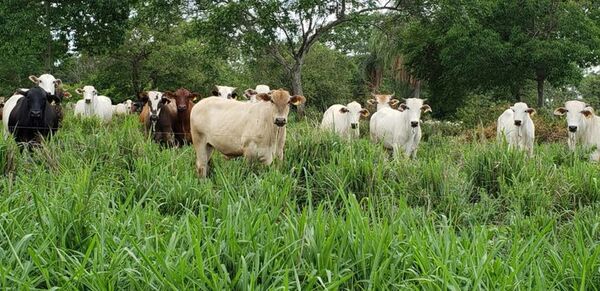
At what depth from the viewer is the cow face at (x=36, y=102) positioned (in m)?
7.80

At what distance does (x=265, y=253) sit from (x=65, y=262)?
3.21 feet

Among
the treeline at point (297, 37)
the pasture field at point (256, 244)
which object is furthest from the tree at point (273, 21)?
the pasture field at point (256, 244)

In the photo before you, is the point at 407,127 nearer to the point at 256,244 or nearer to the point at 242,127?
the point at 242,127

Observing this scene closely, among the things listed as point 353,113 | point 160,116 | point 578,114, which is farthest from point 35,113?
point 578,114

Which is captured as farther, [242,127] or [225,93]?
[225,93]

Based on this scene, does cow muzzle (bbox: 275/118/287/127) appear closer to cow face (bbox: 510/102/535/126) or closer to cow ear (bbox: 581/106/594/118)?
cow face (bbox: 510/102/535/126)

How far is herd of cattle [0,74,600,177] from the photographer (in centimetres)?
666

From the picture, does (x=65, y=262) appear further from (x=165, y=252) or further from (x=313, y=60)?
(x=313, y=60)

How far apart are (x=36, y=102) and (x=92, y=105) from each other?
7195 mm

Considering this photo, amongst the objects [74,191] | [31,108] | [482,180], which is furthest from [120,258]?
[31,108]

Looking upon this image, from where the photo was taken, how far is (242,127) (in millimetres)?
6965

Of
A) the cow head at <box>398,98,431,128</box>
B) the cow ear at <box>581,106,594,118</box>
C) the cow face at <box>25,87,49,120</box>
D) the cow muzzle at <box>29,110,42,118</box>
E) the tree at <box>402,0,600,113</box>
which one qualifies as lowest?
the cow ear at <box>581,106,594,118</box>

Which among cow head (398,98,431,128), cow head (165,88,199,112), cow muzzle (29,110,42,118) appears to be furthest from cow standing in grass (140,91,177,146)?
cow head (398,98,431,128)

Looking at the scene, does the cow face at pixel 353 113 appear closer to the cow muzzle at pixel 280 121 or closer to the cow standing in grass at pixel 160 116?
the cow standing in grass at pixel 160 116
